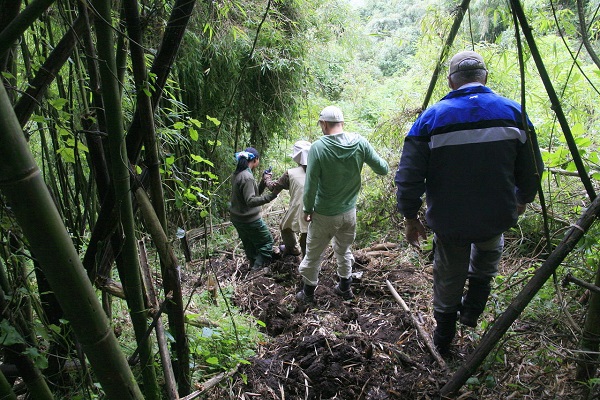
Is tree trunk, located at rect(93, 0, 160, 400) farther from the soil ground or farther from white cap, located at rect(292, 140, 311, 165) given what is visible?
white cap, located at rect(292, 140, 311, 165)

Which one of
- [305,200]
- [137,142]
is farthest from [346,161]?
[137,142]

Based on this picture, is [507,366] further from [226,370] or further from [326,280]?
[326,280]

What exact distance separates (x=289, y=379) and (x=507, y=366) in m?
1.28

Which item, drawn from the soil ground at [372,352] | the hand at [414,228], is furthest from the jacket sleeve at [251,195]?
the hand at [414,228]

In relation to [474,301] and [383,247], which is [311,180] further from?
[383,247]

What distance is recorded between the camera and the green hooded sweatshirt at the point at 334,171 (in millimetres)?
3133

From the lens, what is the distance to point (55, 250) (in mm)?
711

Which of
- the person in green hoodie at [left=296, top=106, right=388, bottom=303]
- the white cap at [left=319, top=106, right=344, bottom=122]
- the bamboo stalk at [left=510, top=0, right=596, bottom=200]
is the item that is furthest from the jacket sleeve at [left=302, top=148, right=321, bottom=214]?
the bamboo stalk at [left=510, top=0, right=596, bottom=200]

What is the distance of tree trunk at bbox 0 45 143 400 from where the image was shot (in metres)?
0.65

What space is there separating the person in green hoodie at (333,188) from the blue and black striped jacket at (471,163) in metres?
0.94

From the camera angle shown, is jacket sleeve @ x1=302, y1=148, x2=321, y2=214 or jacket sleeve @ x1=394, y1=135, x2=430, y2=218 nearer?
jacket sleeve @ x1=394, y1=135, x2=430, y2=218

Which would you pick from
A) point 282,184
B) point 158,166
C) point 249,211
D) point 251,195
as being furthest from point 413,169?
point 249,211

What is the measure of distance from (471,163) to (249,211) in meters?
2.84

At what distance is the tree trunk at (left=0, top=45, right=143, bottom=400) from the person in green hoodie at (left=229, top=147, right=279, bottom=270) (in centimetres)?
340
